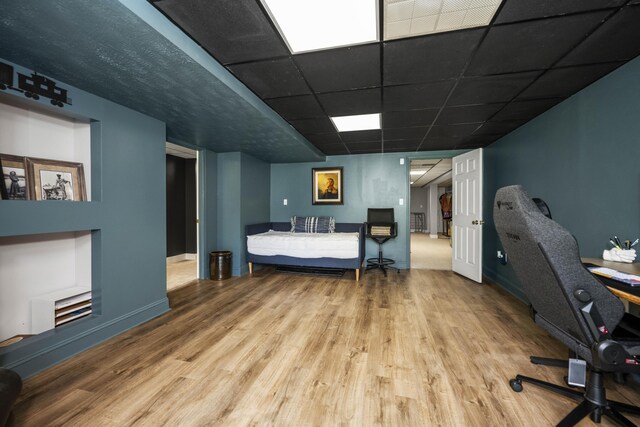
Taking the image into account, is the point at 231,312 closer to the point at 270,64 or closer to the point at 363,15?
the point at 270,64

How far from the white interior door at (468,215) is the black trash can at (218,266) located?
3937 mm

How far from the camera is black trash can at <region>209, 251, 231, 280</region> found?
3939 millimetres

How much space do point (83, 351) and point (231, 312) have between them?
119 centimetres

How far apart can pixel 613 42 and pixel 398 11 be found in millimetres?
1494

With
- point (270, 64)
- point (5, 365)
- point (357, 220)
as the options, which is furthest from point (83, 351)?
point (357, 220)

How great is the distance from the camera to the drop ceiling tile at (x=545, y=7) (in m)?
1.31

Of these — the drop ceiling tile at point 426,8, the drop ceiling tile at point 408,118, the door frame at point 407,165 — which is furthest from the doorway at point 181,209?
the drop ceiling tile at point 426,8

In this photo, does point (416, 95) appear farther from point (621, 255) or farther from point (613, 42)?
point (621, 255)

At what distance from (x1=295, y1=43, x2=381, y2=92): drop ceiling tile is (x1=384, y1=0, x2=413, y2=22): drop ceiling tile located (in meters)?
0.23

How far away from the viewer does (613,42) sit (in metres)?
1.61

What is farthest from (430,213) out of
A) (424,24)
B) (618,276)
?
(424,24)

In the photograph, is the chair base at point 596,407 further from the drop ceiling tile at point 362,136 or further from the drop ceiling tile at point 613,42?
the drop ceiling tile at point 362,136

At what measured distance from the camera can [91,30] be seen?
132 centimetres

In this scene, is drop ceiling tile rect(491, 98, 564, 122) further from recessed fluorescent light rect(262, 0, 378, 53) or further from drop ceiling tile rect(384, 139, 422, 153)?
recessed fluorescent light rect(262, 0, 378, 53)
